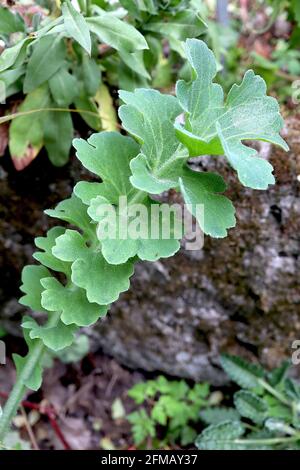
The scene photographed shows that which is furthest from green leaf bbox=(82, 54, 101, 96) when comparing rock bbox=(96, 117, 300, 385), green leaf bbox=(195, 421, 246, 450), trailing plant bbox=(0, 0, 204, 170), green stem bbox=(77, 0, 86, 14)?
green leaf bbox=(195, 421, 246, 450)

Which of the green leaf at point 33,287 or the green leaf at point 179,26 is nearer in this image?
the green leaf at point 33,287

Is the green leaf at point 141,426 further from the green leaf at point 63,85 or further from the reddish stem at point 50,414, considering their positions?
the green leaf at point 63,85

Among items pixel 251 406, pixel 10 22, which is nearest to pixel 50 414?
pixel 251 406

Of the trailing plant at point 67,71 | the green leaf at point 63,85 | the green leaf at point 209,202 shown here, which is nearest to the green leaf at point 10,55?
the trailing plant at point 67,71

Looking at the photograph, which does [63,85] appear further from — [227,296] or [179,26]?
[227,296]

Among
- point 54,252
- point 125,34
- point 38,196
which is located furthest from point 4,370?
point 125,34

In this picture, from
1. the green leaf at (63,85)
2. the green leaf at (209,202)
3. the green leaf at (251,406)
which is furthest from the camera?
the green leaf at (251,406)
